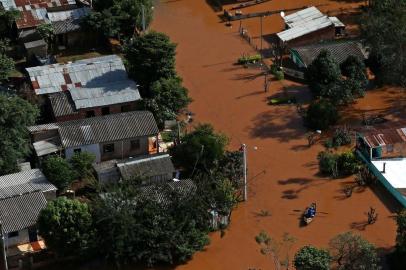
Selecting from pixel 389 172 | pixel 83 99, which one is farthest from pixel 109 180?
pixel 389 172

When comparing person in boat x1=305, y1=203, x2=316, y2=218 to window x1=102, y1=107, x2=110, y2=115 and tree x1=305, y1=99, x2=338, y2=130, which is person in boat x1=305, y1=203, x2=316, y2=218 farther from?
window x1=102, y1=107, x2=110, y2=115

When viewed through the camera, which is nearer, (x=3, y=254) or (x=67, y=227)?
(x=67, y=227)

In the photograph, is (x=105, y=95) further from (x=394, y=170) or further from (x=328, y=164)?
(x=394, y=170)

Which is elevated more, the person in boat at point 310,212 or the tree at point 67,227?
the tree at point 67,227

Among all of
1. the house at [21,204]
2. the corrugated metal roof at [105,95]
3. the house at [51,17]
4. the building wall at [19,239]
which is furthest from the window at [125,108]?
the building wall at [19,239]

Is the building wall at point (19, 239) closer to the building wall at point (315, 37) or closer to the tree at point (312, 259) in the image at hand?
the tree at point (312, 259)

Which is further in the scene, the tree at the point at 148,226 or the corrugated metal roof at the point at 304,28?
the corrugated metal roof at the point at 304,28

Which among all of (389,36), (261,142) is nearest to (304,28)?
(389,36)
